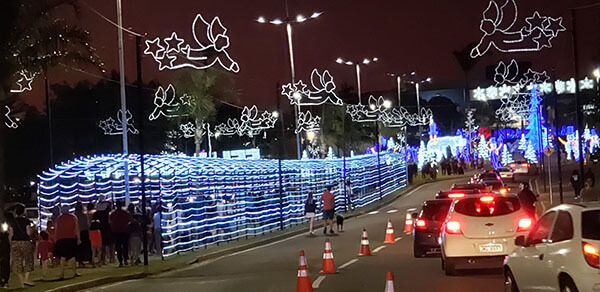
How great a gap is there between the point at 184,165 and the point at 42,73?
720cm

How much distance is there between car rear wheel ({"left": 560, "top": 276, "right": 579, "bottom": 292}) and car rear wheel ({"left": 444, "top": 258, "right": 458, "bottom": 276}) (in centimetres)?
673

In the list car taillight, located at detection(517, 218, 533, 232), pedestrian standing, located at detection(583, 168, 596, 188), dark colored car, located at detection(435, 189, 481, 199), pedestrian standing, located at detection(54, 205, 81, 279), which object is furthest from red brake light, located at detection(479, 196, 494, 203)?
pedestrian standing, located at detection(54, 205, 81, 279)

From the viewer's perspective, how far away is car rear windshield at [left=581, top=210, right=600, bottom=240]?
30.5 ft

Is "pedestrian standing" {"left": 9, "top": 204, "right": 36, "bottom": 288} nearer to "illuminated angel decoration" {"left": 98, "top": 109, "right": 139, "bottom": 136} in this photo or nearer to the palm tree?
the palm tree

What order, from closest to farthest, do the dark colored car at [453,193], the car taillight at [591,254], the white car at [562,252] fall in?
the car taillight at [591,254]
the white car at [562,252]
the dark colored car at [453,193]

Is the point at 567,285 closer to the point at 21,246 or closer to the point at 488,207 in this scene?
the point at 488,207

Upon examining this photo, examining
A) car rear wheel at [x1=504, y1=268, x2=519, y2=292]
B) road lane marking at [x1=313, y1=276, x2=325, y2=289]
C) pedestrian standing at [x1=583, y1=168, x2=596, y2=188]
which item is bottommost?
road lane marking at [x1=313, y1=276, x2=325, y2=289]

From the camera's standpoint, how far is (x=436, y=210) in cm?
2066

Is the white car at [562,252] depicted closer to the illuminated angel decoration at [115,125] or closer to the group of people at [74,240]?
the group of people at [74,240]

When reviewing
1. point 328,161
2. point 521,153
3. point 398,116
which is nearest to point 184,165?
point 328,161

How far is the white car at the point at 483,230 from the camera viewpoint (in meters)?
16.1

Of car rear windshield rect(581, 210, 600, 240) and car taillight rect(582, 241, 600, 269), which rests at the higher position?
car rear windshield rect(581, 210, 600, 240)

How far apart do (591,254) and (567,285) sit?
76 cm

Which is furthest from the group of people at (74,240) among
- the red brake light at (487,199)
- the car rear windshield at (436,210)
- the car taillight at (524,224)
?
the car taillight at (524,224)
